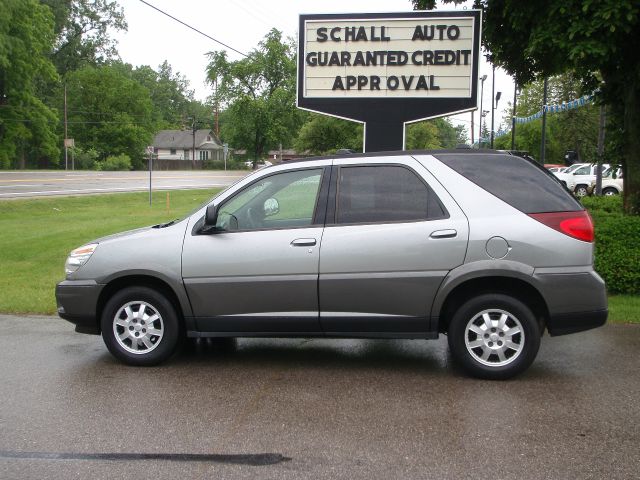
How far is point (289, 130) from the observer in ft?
175

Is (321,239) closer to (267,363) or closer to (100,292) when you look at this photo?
(267,363)

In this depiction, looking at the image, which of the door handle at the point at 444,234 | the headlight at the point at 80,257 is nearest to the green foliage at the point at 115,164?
the headlight at the point at 80,257

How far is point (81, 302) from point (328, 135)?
131ft

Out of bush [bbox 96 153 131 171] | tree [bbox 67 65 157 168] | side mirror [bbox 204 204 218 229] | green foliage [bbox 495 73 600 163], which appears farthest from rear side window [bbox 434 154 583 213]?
tree [bbox 67 65 157 168]

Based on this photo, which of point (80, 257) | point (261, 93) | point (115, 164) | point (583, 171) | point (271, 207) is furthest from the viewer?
point (115, 164)

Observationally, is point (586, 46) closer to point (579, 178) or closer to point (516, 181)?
point (516, 181)

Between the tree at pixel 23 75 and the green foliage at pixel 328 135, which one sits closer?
the green foliage at pixel 328 135

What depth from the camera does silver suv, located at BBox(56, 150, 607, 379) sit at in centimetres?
551

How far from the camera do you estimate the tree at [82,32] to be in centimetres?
8075

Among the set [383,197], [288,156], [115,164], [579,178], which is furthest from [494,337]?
[288,156]

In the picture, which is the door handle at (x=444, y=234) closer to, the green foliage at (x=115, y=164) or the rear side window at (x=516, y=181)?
the rear side window at (x=516, y=181)

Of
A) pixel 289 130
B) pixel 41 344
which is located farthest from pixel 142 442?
pixel 289 130

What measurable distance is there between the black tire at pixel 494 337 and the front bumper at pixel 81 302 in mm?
3127

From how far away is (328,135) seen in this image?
45.1m
